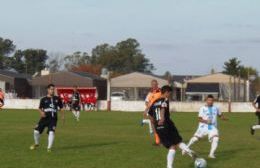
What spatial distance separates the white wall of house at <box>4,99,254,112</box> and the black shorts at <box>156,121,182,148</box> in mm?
38689

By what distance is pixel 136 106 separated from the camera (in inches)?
2131

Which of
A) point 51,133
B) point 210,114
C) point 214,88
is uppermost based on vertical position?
point 214,88

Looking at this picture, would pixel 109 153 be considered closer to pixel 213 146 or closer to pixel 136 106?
pixel 213 146

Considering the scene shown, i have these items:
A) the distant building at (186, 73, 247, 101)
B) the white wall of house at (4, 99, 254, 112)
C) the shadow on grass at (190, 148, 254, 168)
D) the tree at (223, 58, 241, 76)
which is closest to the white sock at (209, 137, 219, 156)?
the shadow on grass at (190, 148, 254, 168)

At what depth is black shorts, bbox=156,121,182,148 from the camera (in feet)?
41.7

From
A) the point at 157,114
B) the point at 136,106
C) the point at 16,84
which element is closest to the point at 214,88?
the point at 16,84

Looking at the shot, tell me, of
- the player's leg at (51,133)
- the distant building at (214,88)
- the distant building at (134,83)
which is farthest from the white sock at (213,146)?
the distant building at (134,83)

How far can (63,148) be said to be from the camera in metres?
17.2

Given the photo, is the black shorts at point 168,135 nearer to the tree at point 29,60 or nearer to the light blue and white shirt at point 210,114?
the light blue and white shirt at point 210,114

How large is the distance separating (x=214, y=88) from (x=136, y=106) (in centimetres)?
3895

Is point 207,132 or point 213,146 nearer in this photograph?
point 213,146

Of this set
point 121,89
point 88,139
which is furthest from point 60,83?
point 88,139

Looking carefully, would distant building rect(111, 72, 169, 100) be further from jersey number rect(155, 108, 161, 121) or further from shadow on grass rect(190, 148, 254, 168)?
jersey number rect(155, 108, 161, 121)

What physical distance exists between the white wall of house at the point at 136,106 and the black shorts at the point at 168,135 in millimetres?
38689
